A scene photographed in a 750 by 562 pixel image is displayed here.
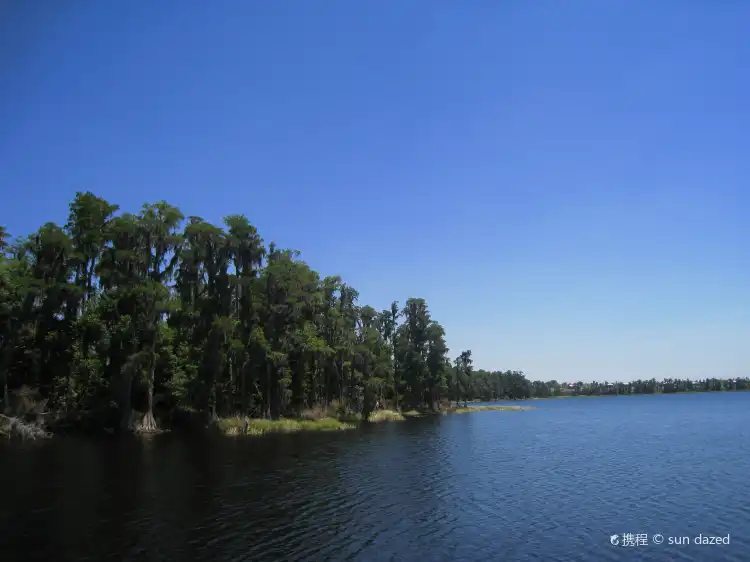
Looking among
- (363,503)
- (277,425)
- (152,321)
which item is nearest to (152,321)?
(152,321)

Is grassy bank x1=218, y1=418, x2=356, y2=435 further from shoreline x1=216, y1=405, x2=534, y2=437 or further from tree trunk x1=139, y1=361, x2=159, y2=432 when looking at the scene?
tree trunk x1=139, y1=361, x2=159, y2=432

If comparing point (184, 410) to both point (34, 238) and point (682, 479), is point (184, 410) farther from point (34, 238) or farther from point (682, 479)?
point (682, 479)

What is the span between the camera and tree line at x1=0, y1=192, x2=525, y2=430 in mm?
55906

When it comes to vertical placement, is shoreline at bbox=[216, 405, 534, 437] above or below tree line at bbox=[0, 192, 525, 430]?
below

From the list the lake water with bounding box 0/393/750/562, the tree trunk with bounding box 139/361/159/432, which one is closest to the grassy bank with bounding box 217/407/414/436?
the tree trunk with bounding box 139/361/159/432

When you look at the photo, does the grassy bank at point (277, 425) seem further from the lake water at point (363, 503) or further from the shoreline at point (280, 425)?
the lake water at point (363, 503)

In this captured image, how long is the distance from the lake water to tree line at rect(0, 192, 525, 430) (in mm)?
13944

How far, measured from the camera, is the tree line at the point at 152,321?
55906 millimetres

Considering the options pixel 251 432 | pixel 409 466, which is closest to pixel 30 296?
pixel 251 432

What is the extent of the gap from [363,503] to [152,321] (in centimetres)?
4185

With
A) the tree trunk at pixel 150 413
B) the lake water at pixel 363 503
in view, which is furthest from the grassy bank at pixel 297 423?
the lake water at pixel 363 503

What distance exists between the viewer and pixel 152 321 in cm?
5681

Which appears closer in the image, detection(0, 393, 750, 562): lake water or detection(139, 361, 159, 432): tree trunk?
detection(0, 393, 750, 562): lake water

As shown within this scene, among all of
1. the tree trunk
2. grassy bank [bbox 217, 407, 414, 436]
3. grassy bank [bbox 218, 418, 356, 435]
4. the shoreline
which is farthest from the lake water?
A: grassy bank [bbox 217, 407, 414, 436]
